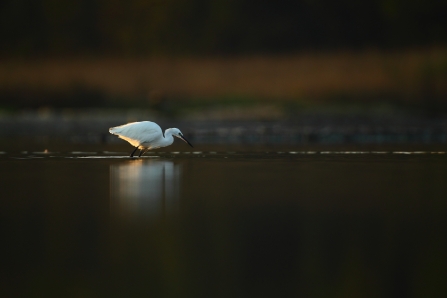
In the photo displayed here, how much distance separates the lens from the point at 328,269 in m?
5.77

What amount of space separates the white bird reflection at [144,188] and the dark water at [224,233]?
2cm

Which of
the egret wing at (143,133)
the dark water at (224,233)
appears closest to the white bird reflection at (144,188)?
the dark water at (224,233)

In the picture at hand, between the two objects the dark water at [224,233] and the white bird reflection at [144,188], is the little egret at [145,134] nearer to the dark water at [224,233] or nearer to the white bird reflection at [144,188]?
the white bird reflection at [144,188]

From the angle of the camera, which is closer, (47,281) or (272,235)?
(47,281)

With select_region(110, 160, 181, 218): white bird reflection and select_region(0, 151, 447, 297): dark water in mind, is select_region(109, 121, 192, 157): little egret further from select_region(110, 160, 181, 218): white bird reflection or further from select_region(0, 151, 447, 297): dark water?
select_region(0, 151, 447, 297): dark water

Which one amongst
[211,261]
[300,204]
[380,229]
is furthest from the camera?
[300,204]

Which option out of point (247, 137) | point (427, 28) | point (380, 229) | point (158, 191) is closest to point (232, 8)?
point (427, 28)

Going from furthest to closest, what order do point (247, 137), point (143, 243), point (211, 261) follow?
point (247, 137), point (143, 243), point (211, 261)

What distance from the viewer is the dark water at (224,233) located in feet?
17.9

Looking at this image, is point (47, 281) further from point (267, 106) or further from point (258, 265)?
point (267, 106)

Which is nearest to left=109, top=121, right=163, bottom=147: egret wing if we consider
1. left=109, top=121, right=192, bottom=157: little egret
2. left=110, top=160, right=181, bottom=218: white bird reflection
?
left=109, top=121, right=192, bottom=157: little egret

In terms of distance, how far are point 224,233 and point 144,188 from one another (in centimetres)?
357

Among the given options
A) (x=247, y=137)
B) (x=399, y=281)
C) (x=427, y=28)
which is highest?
(x=427, y=28)

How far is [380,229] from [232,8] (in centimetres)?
2864
